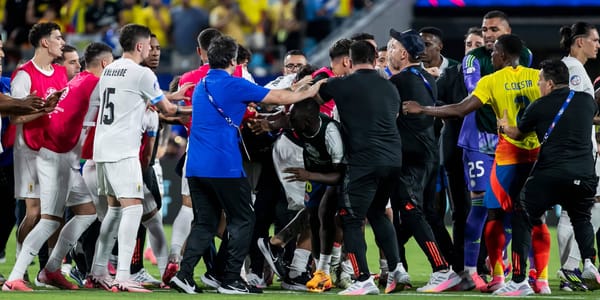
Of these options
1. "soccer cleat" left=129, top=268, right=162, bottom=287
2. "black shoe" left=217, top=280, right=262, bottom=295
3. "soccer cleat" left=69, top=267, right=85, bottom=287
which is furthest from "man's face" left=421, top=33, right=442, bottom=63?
"soccer cleat" left=69, top=267, right=85, bottom=287

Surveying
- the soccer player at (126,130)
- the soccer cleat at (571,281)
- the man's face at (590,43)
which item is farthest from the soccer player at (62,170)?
the man's face at (590,43)

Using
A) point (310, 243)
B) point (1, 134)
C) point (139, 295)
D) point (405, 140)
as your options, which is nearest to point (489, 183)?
point (405, 140)

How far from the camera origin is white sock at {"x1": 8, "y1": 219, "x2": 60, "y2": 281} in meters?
10.6

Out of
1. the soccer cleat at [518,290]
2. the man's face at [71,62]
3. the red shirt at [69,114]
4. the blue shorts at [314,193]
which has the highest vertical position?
the man's face at [71,62]

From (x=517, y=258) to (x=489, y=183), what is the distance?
1.06 meters

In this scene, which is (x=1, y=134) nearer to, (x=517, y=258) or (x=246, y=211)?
(x=246, y=211)

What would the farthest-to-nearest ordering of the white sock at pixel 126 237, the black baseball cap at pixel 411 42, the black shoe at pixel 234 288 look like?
the black baseball cap at pixel 411 42
the white sock at pixel 126 237
the black shoe at pixel 234 288

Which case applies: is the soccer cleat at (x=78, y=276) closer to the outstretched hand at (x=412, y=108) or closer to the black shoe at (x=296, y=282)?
the black shoe at (x=296, y=282)

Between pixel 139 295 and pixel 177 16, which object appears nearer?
pixel 139 295

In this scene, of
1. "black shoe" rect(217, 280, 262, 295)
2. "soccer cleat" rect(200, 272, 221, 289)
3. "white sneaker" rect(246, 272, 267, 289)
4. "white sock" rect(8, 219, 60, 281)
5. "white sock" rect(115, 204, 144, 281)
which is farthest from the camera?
"white sneaker" rect(246, 272, 267, 289)

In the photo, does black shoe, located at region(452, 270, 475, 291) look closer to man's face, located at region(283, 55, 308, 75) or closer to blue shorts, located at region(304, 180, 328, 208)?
blue shorts, located at region(304, 180, 328, 208)

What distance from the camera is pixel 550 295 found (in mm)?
10219

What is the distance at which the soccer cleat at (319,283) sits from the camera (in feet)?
35.9

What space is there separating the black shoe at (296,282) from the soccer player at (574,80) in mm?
2299
